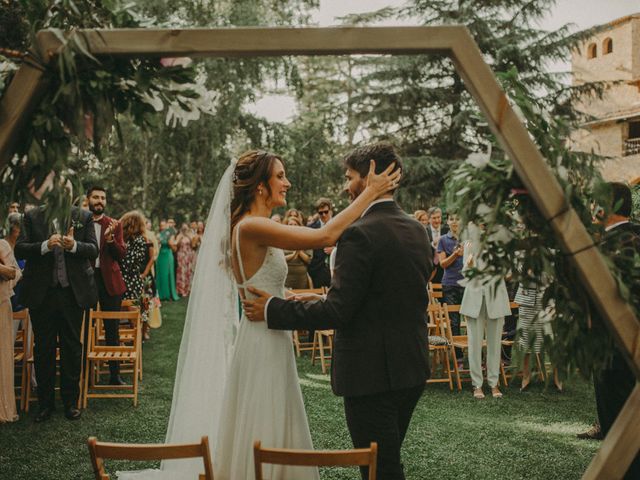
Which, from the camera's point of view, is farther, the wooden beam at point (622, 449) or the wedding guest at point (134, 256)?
the wedding guest at point (134, 256)

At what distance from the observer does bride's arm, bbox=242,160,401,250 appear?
307cm

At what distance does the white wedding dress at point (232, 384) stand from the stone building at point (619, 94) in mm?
26634

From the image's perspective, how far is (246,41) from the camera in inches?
97.9

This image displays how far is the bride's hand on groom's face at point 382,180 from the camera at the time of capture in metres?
3.07

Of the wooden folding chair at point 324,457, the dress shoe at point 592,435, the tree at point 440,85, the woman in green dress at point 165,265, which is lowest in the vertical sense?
the dress shoe at point 592,435

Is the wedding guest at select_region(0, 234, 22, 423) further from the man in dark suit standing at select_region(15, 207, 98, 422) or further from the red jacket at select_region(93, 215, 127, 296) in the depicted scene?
the red jacket at select_region(93, 215, 127, 296)

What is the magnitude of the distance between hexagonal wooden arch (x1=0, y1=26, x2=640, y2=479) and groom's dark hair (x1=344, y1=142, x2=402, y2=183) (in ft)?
2.24

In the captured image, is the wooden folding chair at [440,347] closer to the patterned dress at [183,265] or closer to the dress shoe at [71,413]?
the dress shoe at [71,413]

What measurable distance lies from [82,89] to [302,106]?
1262 inches

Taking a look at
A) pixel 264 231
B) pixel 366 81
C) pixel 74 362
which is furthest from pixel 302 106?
pixel 264 231

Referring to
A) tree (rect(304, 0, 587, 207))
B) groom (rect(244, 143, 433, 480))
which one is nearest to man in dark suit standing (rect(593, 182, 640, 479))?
groom (rect(244, 143, 433, 480))

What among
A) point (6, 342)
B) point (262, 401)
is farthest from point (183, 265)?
point (262, 401)

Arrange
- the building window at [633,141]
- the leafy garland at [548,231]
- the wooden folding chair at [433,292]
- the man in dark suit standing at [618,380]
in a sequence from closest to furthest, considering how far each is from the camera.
Result: the leafy garland at [548,231], the man in dark suit standing at [618,380], the wooden folding chair at [433,292], the building window at [633,141]

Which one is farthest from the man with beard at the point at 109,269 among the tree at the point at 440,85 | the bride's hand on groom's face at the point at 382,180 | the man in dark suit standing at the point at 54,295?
the tree at the point at 440,85
